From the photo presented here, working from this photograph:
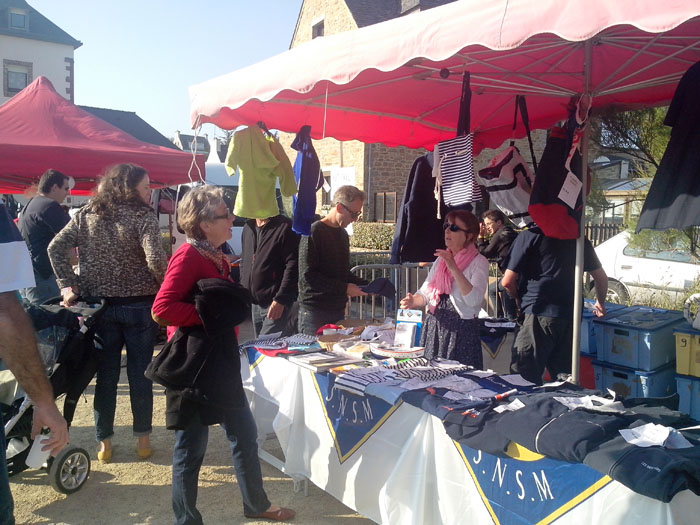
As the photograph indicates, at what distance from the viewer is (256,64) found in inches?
139

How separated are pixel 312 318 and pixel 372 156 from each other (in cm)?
1296

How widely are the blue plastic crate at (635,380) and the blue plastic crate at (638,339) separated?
0.04m

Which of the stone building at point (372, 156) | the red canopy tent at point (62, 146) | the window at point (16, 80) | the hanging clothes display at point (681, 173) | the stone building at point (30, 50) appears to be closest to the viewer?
the hanging clothes display at point (681, 173)

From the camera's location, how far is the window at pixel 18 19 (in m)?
36.4

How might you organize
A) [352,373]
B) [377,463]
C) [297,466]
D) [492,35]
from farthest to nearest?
1. [297,466]
2. [352,373]
3. [377,463]
4. [492,35]

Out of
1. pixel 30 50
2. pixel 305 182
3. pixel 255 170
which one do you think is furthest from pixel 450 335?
pixel 30 50

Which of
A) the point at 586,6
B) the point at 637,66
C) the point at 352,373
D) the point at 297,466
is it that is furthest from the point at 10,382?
the point at 637,66

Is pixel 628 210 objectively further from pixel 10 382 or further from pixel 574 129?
pixel 10 382

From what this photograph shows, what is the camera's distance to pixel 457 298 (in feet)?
11.2

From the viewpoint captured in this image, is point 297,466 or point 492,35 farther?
point 297,466

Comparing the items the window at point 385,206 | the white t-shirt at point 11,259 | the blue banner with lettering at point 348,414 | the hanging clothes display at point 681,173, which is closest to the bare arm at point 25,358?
the white t-shirt at point 11,259

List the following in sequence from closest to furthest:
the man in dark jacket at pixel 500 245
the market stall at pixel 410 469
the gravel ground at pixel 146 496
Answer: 1. the market stall at pixel 410 469
2. the gravel ground at pixel 146 496
3. the man in dark jacket at pixel 500 245

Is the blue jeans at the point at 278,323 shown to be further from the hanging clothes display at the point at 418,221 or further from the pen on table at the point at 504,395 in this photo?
the pen on table at the point at 504,395

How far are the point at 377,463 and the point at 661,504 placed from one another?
1300mm
